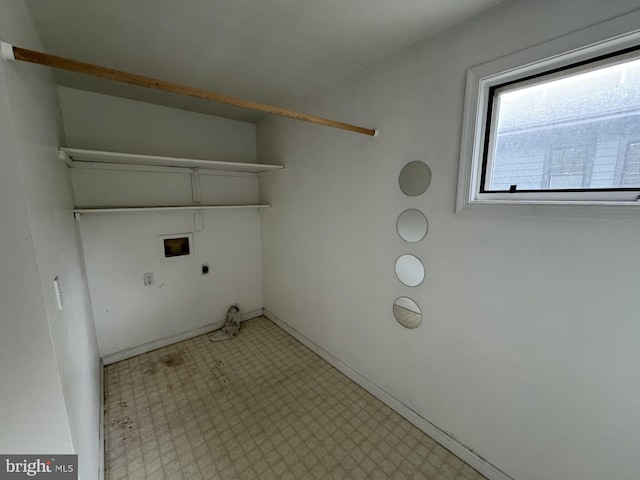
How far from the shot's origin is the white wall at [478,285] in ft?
3.51

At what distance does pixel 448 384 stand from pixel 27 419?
6.22 ft

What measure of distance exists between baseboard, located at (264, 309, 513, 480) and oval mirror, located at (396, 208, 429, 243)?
1.24 metres

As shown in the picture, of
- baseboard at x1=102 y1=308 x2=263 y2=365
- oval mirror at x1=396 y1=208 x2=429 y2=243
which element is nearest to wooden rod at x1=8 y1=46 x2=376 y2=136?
oval mirror at x1=396 y1=208 x2=429 y2=243

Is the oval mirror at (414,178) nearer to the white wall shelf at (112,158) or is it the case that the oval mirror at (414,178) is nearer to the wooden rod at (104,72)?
the wooden rod at (104,72)

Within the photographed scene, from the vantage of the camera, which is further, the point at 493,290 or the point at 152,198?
the point at 152,198

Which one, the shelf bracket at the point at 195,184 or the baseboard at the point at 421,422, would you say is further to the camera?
the shelf bracket at the point at 195,184

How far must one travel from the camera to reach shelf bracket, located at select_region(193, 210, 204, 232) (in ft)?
9.02

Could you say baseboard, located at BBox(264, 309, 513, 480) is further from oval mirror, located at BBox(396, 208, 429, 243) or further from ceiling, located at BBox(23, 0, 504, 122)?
ceiling, located at BBox(23, 0, 504, 122)

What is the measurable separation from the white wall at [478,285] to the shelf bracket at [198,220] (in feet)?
4.37

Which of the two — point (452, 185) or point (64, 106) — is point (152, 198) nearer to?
point (64, 106)

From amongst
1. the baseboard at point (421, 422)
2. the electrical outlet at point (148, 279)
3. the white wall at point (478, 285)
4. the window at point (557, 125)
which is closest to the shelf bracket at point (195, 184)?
the electrical outlet at point (148, 279)

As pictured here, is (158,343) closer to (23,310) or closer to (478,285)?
(23,310)

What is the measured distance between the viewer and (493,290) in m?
1.36

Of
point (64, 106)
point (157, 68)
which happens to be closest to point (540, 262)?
point (157, 68)
